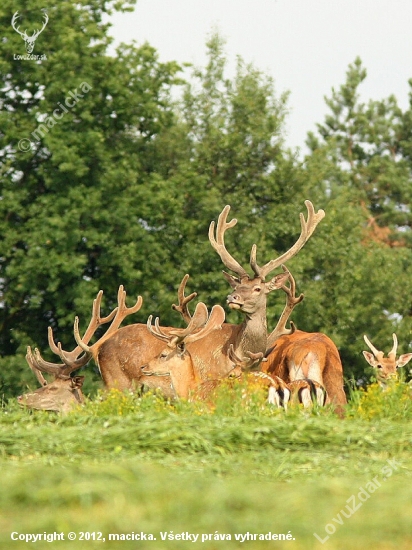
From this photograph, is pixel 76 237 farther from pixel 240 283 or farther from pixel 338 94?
pixel 338 94

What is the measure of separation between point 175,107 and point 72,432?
1899 centimetres

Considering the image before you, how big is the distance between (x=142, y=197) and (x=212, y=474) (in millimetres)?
16144

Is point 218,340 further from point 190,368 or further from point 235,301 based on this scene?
point 190,368

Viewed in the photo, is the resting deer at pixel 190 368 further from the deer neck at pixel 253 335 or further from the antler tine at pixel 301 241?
the antler tine at pixel 301 241

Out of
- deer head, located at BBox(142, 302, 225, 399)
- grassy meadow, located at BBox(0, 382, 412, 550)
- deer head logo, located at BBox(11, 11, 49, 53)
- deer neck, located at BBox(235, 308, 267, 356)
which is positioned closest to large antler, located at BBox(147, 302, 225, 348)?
deer head, located at BBox(142, 302, 225, 399)

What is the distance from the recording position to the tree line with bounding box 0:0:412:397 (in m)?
22.0

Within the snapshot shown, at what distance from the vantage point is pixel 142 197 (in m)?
23.1

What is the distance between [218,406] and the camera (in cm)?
1021

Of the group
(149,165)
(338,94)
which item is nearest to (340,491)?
(149,165)

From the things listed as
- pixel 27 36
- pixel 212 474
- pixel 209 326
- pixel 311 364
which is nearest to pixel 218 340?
pixel 209 326

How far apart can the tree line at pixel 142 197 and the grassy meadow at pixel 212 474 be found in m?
11.4

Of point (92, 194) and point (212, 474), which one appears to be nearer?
point (212, 474)

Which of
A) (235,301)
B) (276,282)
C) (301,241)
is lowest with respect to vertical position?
(235,301)

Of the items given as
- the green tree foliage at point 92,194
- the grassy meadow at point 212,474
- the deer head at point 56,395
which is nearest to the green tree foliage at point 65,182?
the green tree foliage at point 92,194
